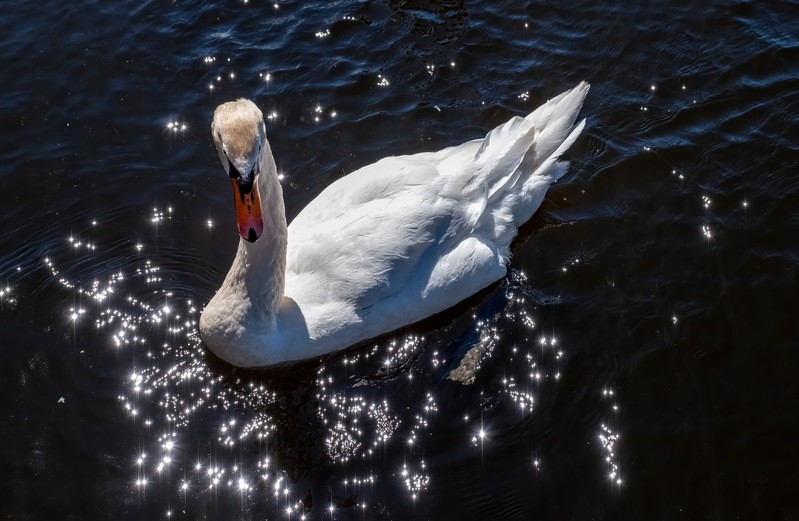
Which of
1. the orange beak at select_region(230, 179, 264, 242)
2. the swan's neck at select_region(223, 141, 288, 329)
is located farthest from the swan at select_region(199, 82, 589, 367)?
the orange beak at select_region(230, 179, 264, 242)

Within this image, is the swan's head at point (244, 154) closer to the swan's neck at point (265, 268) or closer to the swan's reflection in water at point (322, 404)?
the swan's neck at point (265, 268)

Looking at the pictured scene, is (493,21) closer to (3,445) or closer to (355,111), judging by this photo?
(355,111)

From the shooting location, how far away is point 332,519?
23.3 ft

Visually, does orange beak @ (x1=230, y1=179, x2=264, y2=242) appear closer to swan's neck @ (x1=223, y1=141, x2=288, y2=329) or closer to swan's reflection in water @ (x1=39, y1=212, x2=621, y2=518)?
swan's neck @ (x1=223, y1=141, x2=288, y2=329)

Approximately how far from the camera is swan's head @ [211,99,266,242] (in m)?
6.57

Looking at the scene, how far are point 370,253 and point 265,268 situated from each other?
1025mm

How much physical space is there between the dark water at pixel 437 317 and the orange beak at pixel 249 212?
199 cm

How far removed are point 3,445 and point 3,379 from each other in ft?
2.67

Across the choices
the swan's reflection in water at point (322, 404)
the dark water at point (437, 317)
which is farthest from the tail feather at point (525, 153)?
the swan's reflection in water at point (322, 404)

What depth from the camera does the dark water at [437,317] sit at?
737 centimetres

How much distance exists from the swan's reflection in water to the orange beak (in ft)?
6.47

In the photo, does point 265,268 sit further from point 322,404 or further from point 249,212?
point 322,404

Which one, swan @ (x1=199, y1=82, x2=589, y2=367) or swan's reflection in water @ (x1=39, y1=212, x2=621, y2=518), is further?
swan @ (x1=199, y1=82, x2=589, y2=367)

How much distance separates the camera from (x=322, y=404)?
8008 millimetres
